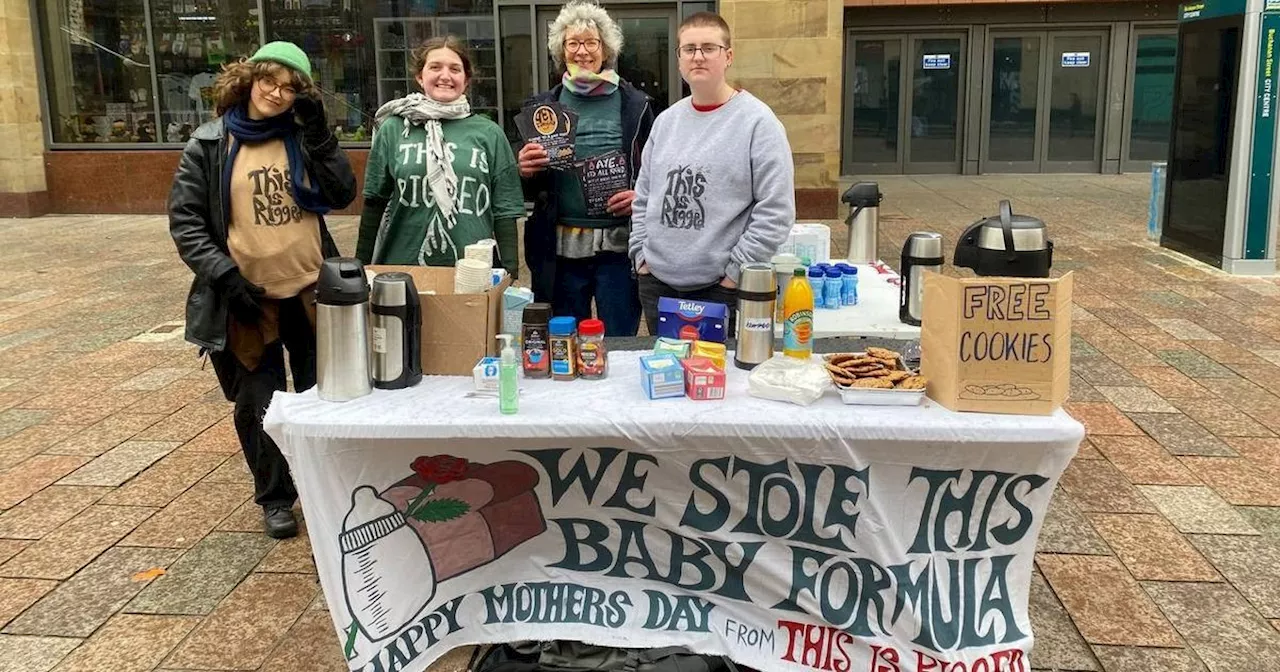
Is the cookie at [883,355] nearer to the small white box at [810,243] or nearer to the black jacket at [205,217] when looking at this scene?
the small white box at [810,243]

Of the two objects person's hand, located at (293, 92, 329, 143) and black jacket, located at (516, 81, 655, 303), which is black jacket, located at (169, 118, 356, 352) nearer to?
person's hand, located at (293, 92, 329, 143)

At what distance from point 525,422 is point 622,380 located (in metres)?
0.44

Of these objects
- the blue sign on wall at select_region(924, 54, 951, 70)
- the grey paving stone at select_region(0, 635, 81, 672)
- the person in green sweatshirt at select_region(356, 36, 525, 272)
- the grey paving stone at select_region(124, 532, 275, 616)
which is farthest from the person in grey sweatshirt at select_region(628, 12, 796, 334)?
the blue sign on wall at select_region(924, 54, 951, 70)

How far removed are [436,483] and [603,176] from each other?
5.52 ft

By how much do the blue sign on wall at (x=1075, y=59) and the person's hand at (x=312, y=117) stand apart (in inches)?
573

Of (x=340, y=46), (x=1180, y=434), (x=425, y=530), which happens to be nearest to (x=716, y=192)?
(x=425, y=530)

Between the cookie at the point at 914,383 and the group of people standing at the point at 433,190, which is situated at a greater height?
the group of people standing at the point at 433,190

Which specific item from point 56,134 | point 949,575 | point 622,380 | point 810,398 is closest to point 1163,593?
point 949,575

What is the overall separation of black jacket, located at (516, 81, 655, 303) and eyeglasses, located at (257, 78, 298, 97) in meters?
1.03

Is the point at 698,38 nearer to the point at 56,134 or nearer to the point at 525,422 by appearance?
the point at 525,422

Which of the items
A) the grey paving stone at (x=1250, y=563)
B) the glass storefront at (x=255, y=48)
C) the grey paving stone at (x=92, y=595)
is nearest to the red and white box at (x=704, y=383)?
the grey paving stone at (x=1250, y=563)

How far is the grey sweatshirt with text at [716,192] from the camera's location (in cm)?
352

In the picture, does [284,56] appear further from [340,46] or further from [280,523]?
[340,46]

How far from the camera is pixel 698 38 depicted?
3.45 meters
